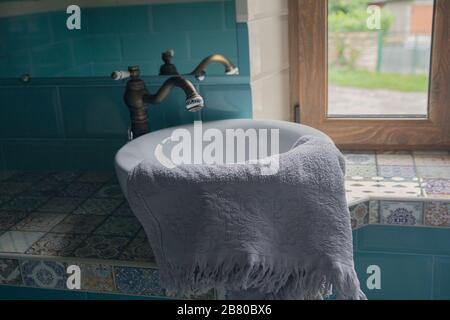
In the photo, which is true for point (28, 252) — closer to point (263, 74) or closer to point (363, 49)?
point (263, 74)

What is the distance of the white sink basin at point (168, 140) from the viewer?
3.92 ft

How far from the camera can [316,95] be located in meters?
1.64

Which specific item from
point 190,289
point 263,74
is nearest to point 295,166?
point 190,289

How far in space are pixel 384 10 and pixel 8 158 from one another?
1209mm

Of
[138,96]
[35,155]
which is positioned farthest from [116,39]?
[35,155]

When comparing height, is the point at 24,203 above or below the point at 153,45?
below

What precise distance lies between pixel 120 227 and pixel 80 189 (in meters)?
0.31

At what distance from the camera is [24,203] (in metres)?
1.45

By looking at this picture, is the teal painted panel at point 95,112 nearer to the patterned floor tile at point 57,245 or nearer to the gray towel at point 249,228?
the patterned floor tile at point 57,245

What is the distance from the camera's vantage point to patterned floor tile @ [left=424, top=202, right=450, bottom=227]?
1259 millimetres

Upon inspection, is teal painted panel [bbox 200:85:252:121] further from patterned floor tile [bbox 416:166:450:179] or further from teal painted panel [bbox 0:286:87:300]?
teal painted panel [bbox 0:286:87:300]

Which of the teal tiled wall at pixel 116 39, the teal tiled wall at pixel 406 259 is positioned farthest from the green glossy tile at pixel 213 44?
the teal tiled wall at pixel 406 259

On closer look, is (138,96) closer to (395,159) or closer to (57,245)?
(57,245)

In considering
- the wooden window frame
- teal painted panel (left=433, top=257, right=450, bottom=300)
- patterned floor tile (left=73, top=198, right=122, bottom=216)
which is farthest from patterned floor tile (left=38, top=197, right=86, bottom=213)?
teal painted panel (left=433, top=257, right=450, bottom=300)
